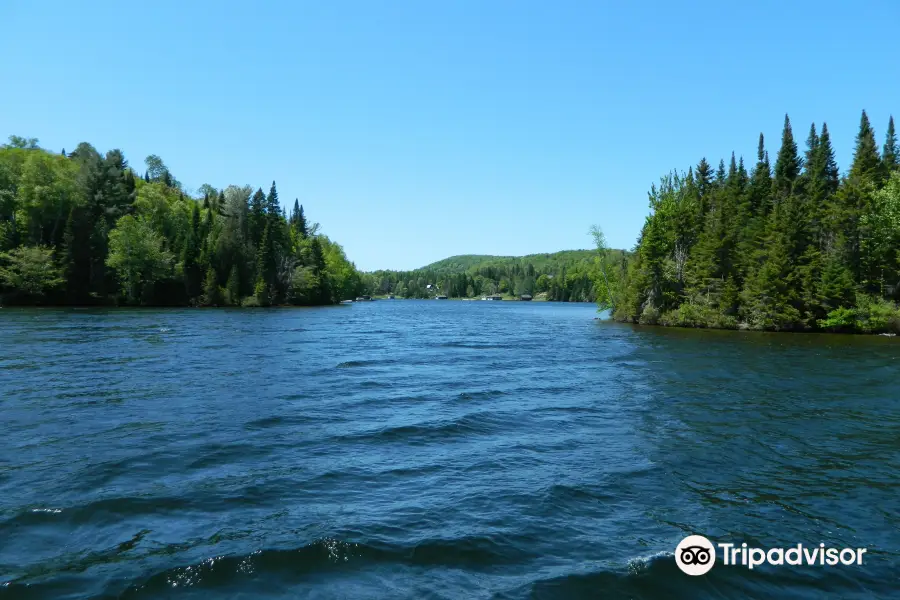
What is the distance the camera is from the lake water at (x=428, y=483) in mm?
7562

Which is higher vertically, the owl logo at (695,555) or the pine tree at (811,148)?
the pine tree at (811,148)

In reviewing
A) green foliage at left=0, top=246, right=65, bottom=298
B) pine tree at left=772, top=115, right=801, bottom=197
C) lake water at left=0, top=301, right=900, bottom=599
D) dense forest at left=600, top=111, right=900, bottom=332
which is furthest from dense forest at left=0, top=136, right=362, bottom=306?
pine tree at left=772, top=115, right=801, bottom=197

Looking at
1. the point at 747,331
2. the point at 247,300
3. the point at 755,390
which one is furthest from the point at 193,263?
the point at 755,390

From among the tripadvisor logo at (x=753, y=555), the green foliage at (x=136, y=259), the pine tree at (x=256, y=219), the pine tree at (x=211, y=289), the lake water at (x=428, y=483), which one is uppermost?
the pine tree at (x=256, y=219)

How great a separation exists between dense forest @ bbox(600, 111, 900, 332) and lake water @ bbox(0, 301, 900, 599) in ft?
128

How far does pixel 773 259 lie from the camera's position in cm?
6019

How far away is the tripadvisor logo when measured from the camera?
8125 mm

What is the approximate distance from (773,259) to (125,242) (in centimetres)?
9612

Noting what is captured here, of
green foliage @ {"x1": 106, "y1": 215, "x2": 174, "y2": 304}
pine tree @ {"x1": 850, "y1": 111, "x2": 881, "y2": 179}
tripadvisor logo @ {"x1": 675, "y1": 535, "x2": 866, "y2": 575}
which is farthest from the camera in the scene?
green foliage @ {"x1": 106, "y1": 215, "x2": 174, "y2": 304}

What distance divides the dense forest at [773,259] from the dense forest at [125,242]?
68592 millimetres

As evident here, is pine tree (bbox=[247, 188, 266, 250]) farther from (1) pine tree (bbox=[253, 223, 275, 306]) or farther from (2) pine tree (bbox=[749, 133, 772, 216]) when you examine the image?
(2) pine tree (bbox=[749, 133, 772, 216])

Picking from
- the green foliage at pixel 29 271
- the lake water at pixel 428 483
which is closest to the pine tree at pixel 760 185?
the lake water at pixel 428 483

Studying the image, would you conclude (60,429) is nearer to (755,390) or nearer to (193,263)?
(755,390)

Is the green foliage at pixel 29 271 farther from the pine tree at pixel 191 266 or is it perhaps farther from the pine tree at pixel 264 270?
the pine tree at pixel 264 270
